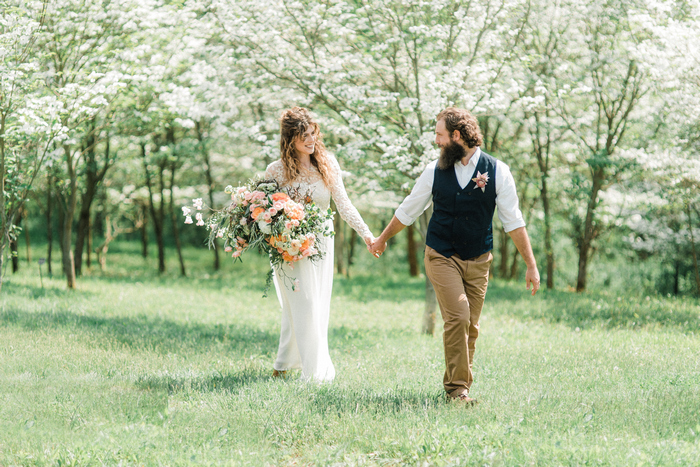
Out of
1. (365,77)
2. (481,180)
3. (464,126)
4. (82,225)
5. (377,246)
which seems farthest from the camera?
(82,225)

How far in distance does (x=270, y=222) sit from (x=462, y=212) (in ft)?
5.35

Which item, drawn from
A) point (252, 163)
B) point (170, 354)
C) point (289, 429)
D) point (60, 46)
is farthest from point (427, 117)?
point (252, 163)

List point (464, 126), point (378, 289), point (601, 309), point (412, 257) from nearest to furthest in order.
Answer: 1. point (464, 126)
2. point (601, 309)
3. point (378, 289)
4. point (412, 257)

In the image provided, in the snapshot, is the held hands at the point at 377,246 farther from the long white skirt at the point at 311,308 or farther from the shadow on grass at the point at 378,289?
the shadow on grass at the point at 378,289

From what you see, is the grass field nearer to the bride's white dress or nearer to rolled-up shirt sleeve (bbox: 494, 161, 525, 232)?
the bride's white dress

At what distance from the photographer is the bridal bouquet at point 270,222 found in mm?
5051

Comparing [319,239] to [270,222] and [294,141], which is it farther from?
[294,141]

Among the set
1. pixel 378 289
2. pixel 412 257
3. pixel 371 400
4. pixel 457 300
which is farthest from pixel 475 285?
pixel 412 257

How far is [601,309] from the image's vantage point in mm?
9984

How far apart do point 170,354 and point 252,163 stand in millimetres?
12917

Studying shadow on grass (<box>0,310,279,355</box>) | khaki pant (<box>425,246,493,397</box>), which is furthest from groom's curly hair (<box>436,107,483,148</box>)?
shadow on grass (<box>0,310,279,355</box>)

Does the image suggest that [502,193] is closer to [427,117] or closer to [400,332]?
[427,117]

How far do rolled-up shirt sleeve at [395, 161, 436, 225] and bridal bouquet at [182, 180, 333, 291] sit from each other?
727 millimetres

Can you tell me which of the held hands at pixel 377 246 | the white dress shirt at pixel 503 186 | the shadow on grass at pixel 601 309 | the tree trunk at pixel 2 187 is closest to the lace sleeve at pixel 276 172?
the held hands at pixel 377 246
